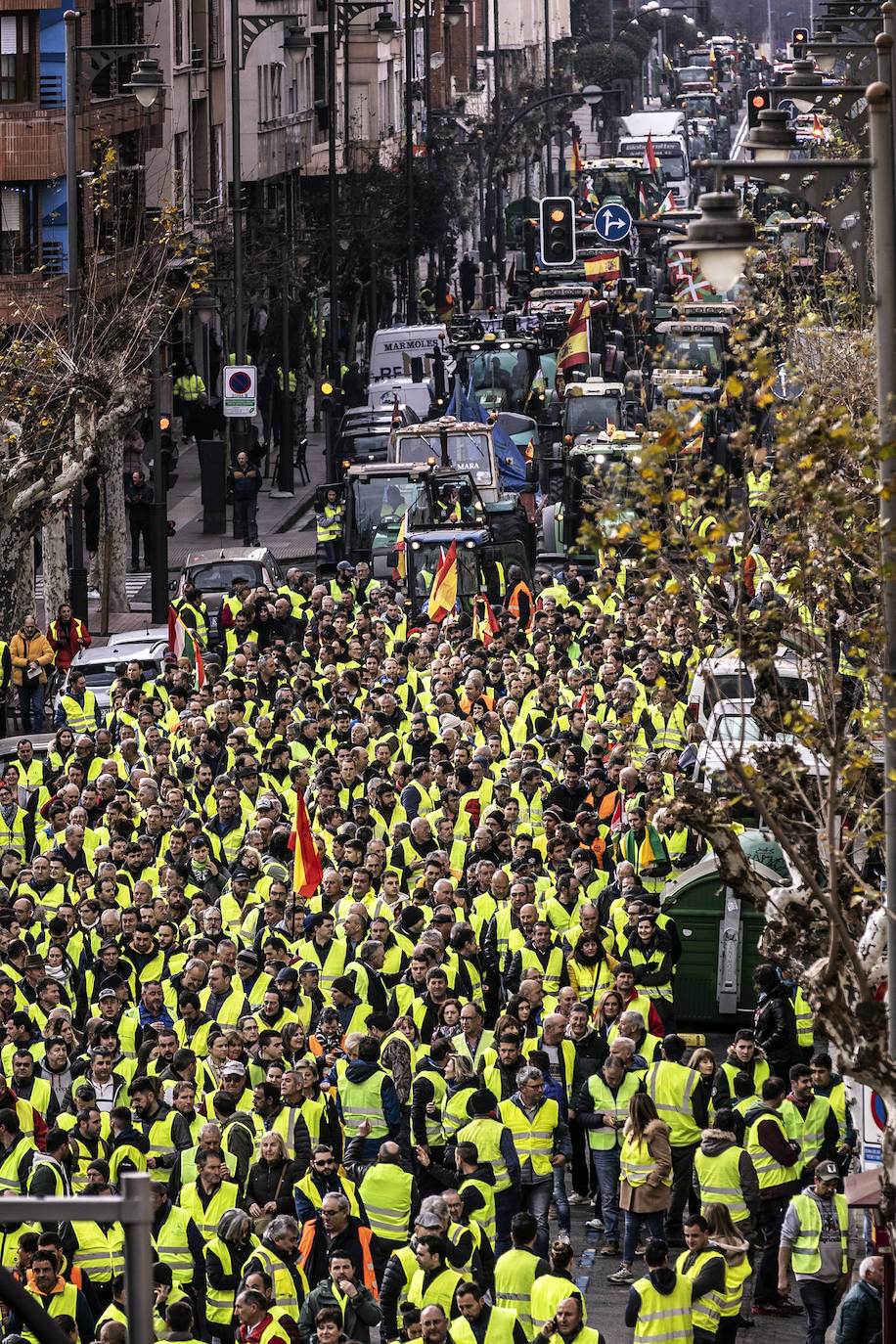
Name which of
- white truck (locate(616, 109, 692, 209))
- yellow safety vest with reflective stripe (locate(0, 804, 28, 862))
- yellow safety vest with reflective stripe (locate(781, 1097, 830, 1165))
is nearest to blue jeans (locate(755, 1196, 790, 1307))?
yellow safety vest with reflective stripe (locate(781, 1097, 830, 1165))

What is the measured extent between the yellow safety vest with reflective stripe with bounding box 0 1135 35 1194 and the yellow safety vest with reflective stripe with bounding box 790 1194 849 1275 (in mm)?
3848

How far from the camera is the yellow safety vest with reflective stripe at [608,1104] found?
14180 millimetres

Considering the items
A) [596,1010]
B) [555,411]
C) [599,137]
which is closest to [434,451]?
[555,411]

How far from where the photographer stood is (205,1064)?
566 inches

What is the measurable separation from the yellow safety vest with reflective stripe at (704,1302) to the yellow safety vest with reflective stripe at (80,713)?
1288 centimetres

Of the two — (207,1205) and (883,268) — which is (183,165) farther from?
(883,268)

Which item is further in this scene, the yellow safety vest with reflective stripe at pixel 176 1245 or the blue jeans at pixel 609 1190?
the blue jeans at pixel 609 1190

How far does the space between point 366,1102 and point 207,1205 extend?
59.7 inches

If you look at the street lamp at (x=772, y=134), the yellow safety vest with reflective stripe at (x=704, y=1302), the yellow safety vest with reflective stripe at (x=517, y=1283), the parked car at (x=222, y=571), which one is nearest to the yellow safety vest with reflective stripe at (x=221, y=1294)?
the yellow safety vest with reflective stripe at (x=517, y=1283)

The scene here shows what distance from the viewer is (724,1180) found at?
1300 centimetres

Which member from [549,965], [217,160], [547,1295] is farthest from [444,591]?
[217,160]

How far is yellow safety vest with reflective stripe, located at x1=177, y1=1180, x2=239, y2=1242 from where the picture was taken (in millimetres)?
12531

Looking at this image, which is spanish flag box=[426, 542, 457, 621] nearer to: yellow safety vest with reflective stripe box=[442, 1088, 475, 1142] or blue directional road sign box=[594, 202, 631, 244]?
yellow safety vest with reflective stripe box=[442, 1088, 475, 1142]

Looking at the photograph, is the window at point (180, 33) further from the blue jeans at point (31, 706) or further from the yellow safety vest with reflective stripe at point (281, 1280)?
the yellow safety vest with reflective stripe at point (281, 1280)
